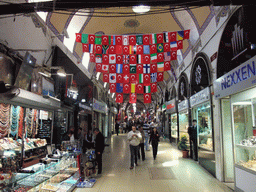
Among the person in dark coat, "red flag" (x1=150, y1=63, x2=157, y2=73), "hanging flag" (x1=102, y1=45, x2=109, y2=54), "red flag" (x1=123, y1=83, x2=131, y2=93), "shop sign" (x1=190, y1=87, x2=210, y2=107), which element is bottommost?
the person in dark coat

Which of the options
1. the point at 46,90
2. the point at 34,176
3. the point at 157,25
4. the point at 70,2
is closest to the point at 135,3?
the point at 70,2

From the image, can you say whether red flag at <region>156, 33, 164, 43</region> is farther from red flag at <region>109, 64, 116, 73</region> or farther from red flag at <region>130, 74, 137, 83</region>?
red flag at <region>109, 64, 116, 73</region>

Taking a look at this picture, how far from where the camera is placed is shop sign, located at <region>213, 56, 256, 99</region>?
3.57 metres

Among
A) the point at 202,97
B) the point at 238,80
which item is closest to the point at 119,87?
the point at 202,97

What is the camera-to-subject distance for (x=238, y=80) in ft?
13.4

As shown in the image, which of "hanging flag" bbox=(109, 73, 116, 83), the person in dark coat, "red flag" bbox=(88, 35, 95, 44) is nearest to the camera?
"red flag" bbox=(88, 35, 95, 44)

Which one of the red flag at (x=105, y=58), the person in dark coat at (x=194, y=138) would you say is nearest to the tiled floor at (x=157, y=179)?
the person in dark coat at (x=194, y=138)

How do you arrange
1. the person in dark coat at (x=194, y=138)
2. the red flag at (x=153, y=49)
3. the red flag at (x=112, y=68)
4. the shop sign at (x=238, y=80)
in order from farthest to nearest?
the red flag at (x=112, y=68), the red flag at (x=153, y=49), the person in dark coat at (x=194, y=138), the shop sign at (x=238, y=80)

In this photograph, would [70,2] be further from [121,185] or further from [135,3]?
[121,185]

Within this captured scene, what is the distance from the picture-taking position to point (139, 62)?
917 cm

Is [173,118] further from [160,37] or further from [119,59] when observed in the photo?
[160,37]

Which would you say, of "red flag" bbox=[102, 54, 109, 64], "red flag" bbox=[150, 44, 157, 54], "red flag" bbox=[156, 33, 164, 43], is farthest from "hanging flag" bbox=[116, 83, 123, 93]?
"red flag" bbox=[156, 33, 164, 43]

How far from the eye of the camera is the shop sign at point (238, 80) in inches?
141

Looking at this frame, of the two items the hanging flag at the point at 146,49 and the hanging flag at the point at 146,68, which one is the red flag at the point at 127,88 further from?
the hanging flag at the point at 146,49
